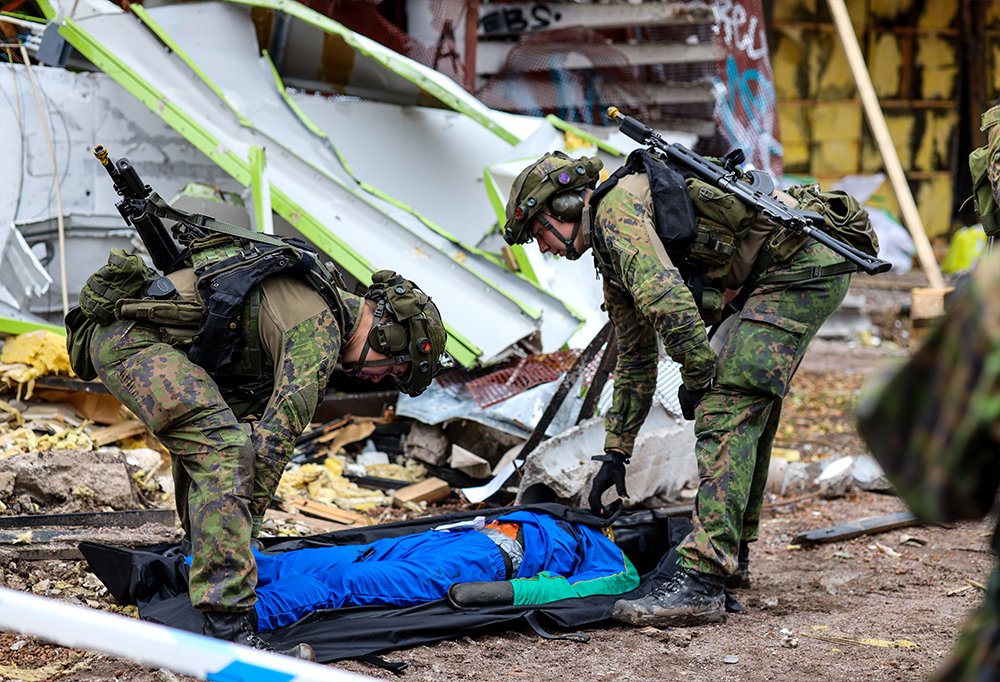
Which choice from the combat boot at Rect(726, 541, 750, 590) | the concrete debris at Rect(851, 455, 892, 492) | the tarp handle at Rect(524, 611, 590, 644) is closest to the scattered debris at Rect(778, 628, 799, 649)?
the combat boot at Rect(726, 541, 750, 590)

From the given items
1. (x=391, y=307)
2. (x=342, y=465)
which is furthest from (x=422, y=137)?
(x=391, y=307)

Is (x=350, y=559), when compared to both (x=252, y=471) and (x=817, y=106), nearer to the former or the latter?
(x=252, y=471)

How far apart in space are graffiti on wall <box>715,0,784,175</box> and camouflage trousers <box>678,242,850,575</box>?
552 cm

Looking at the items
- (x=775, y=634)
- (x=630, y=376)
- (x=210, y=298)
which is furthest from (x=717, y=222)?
(x=210, y=298)

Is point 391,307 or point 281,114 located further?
point 281,114

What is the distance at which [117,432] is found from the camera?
4594 mm

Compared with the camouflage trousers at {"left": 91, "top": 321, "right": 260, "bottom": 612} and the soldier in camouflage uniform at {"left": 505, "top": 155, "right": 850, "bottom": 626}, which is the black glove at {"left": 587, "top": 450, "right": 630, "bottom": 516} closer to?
the soldier in camouflage uniform at {"left": 505, "top": 155, "right": 850, "bottom": 626}

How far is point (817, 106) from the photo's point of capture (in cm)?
1205

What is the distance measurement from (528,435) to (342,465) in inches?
42.1

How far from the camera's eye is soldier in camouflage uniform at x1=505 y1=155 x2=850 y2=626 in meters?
3.04

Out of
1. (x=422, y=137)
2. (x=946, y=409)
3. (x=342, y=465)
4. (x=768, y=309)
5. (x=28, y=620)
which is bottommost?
(x=342, y=465)

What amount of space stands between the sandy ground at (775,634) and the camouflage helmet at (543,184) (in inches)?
59.2

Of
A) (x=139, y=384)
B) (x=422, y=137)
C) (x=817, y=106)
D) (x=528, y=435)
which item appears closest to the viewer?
(x=139, y=384)

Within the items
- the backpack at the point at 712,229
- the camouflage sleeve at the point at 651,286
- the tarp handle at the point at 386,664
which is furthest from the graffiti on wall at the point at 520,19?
the tarp handle at the point at 386,664
